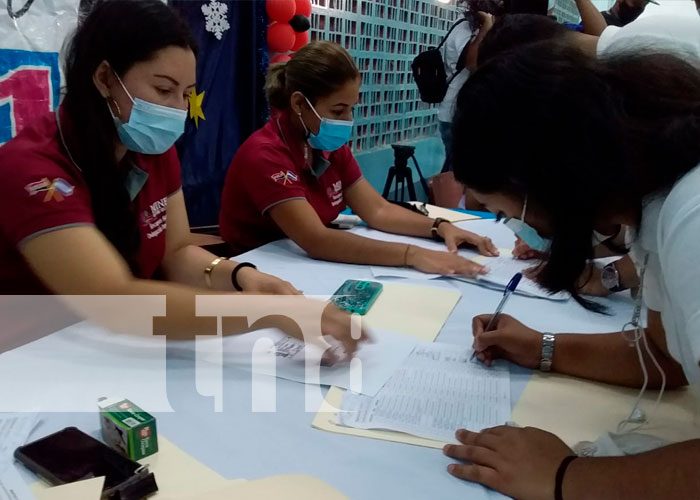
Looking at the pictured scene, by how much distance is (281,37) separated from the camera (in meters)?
2.85

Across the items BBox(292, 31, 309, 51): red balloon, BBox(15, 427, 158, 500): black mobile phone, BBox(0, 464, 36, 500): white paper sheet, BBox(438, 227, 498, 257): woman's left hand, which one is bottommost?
BBox(438, 227, 498, 257): woman's left hand

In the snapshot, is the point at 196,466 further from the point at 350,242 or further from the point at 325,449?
the point at 350,242

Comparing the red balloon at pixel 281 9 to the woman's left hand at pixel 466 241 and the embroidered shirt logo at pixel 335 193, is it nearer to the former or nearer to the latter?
the embroidered shirt logo at pixel 335 193

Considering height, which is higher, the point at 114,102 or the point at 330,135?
the point at 114,102

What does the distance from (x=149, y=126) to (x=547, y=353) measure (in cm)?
87

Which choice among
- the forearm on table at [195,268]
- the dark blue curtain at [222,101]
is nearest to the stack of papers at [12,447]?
the forearm on table at [195,268]

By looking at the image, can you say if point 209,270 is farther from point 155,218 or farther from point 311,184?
point 311,184

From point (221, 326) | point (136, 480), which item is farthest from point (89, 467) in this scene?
point (221, 326)

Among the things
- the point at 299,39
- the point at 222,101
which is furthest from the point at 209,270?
the point at 299,39

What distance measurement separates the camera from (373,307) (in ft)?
3.88

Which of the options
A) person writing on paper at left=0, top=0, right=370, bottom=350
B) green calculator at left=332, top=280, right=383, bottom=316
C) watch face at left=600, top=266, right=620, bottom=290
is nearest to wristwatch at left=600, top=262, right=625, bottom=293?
watch face at left=600, top=266, right=620, bottom=290

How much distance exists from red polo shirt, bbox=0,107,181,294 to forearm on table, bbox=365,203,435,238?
0.84m

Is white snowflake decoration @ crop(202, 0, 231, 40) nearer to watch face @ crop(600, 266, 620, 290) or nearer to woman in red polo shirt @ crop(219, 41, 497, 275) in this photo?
woman in red polo shirt @ crop(219, 41, 497, 275)

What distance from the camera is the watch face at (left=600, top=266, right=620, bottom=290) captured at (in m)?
1.29
